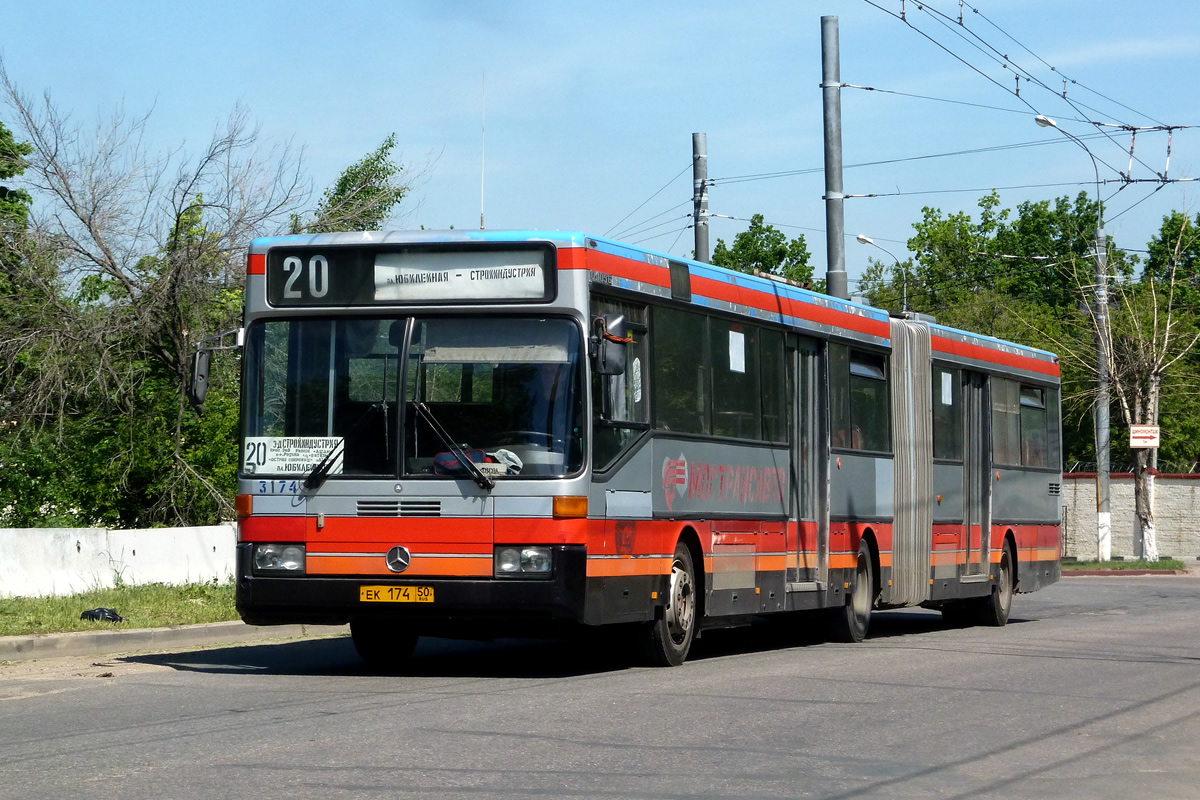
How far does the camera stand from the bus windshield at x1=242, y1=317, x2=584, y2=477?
11.9 meters

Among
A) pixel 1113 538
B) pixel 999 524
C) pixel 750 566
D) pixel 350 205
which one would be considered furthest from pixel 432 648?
pixel 1113 538

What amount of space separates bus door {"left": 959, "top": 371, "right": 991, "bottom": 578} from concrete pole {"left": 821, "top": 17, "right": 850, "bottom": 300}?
323 centimetres

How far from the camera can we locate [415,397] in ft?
39.5

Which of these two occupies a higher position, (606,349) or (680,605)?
(606,349)

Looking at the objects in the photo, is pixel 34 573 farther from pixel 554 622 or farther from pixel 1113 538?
pixel 1113 538

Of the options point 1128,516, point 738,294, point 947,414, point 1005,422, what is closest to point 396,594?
point 738,294

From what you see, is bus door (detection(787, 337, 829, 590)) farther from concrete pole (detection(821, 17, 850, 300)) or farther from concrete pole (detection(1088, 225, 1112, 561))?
concrete pole (detection(1088, 225, 1112, 561))

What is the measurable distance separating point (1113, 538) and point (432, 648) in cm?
3230

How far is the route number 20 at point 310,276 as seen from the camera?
12461mm

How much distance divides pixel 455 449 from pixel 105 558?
9.28 m

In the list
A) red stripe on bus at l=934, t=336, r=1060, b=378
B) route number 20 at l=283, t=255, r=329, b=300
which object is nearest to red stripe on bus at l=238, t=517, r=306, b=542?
route number 20 at l=283, t=255, r=329, b=300

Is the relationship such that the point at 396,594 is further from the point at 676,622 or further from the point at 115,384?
the point at 115,384

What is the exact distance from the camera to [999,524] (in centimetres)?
2108

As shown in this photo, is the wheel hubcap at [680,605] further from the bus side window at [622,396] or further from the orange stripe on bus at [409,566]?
the orange stripe on bus at [409,566]
